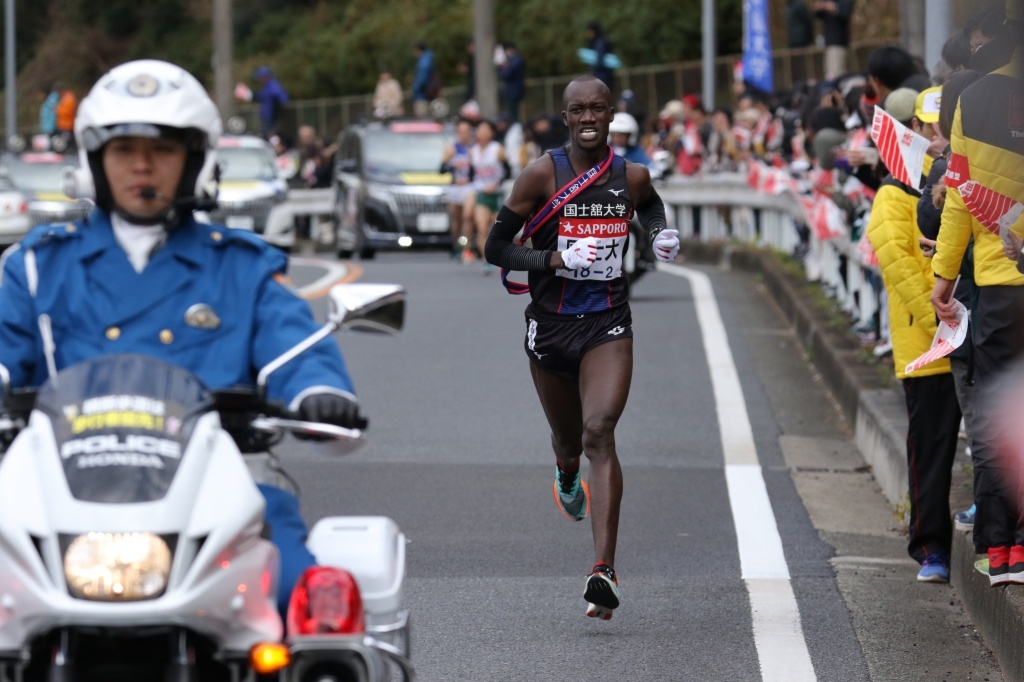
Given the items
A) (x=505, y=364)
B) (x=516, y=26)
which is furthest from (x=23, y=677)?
(x=516, y=26)

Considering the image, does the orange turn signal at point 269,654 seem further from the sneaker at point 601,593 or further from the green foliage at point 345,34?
the green foliage at point 345,34

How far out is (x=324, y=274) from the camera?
24188 millimetres

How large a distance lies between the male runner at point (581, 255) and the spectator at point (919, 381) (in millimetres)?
1002

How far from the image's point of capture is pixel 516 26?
50.4 metres

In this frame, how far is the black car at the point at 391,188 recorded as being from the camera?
28.6 m

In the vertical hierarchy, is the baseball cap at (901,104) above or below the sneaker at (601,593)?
above

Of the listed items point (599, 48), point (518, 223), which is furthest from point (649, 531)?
point (599, 48)

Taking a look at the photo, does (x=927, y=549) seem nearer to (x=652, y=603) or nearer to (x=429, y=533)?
(x=652, y=603)

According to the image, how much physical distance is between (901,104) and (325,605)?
578cm

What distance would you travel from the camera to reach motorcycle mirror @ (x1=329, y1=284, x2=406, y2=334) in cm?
430

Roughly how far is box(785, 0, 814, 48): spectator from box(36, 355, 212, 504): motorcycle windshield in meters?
24.8

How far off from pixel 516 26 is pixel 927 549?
4326 centimetres

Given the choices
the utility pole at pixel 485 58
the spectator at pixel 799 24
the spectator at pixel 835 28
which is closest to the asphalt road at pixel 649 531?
the spectator at pixel 835 28

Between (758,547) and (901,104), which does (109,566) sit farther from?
(901,104)
